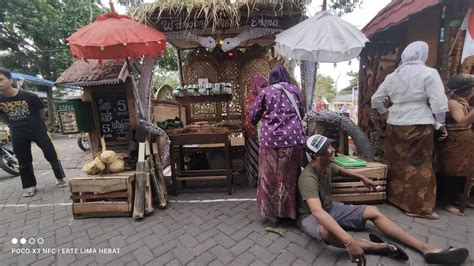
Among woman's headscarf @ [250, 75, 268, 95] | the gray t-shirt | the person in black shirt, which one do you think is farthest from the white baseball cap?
the person in black shirt

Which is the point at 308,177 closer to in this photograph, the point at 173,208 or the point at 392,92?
the point at 392,92

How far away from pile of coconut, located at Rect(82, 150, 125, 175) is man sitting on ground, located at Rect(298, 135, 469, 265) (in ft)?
8.71

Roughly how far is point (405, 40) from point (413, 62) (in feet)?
5.72

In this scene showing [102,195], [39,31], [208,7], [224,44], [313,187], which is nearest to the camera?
[313,187]

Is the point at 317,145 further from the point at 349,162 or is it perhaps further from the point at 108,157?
the point at 108,157

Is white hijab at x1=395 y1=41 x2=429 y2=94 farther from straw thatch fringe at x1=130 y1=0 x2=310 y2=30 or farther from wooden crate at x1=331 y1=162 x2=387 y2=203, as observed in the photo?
straw thatch fringe at x1=130 y1=0 x2=310 y2=30

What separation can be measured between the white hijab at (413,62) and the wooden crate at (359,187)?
114 centimetres

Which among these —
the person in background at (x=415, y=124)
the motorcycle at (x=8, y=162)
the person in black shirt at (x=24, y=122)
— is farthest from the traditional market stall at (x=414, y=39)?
the motorcycle at (x=8, y=162)

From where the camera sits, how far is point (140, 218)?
3.47 meters

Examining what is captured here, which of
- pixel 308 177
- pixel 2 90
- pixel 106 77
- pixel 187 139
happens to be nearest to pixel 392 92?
pixel 308 177

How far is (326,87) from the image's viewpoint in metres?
51.5

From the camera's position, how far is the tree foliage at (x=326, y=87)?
47378 millimetres

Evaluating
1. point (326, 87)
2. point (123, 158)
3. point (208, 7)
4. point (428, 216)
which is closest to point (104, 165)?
point (123, 158)

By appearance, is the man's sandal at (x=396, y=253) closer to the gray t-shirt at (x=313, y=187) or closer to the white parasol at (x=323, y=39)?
the gray t-shirt at (x=313, y=187)
